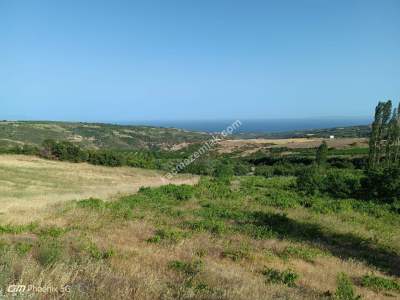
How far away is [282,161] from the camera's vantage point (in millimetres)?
76625

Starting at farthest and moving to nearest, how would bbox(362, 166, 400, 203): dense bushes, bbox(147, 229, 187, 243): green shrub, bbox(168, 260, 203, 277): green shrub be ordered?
bbox(362, 166, 400, 203): dense bushes
bbox(147, 229, 187, 243): green shrub
bbox(168, 260, 203, 277): green shrub

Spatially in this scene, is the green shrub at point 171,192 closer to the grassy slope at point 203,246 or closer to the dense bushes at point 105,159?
the grassy slope at point 203,246

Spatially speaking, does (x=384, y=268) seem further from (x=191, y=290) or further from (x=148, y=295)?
(x=148, y=295)

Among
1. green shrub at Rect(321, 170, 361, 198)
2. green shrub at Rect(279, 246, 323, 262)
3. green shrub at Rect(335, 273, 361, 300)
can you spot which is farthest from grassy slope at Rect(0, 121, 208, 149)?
green shrub at Rect(335, 273, 361, 300)

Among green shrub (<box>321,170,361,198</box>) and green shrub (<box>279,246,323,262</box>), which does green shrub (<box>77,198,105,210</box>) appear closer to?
green shrub (<box>279,246,323,262</box>)

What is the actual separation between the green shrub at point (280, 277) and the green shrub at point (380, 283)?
74.8 inches

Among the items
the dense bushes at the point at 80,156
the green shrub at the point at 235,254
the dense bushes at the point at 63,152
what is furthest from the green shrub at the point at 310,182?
the dense bushes at the point at 63,152

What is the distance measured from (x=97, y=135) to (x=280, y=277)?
484ft

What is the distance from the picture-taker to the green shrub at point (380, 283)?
1027 cm

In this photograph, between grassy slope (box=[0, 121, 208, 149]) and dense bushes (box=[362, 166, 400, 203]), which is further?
grassy slope (box=[0, 121, 208, 149])

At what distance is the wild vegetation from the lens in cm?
683

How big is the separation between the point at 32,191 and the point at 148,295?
1102 inches

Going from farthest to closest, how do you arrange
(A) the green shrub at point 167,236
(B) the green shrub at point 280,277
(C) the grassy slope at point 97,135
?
(C) the grassy slope at point 97,135 < (A) the green shrub at point 167,236 < (B) the green shrub at point 280,277

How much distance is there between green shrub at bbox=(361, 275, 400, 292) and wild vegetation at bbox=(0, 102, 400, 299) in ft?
0.09
